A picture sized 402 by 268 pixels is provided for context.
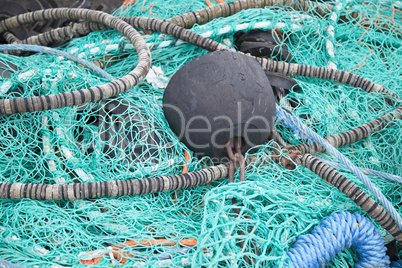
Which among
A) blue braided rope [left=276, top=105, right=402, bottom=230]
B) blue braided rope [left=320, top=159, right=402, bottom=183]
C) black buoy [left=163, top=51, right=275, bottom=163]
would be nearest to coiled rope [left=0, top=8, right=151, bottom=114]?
black buoy [left=163, top=51, right=275, bottom=163]

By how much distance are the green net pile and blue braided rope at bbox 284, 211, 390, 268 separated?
2.2 inches

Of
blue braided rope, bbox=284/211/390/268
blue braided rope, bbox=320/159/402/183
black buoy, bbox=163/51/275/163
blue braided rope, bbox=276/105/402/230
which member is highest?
black buoy, bbox=163/51/275/163

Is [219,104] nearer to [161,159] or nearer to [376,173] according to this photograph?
[161,159]

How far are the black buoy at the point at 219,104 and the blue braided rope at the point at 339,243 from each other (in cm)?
50

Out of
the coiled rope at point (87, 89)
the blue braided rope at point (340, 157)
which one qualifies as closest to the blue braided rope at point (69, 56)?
the coiled rope at point (87, 89)

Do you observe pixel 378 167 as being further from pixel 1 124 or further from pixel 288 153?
pixel 1 124

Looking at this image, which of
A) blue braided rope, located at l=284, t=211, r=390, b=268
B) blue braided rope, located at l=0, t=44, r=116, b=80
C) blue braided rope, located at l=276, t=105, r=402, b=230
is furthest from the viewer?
blue braided rope, located at l=0, t=44, r=116, b=80

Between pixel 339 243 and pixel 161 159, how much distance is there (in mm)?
838

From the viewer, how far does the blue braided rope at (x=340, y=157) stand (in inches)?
65.2

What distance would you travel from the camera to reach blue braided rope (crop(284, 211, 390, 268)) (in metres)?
1.50

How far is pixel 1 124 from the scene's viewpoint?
183 centimetres

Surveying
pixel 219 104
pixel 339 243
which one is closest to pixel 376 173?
pixel 339 243

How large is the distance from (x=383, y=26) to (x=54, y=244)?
2.47m

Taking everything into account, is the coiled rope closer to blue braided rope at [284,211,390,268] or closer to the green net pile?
the green net pile
